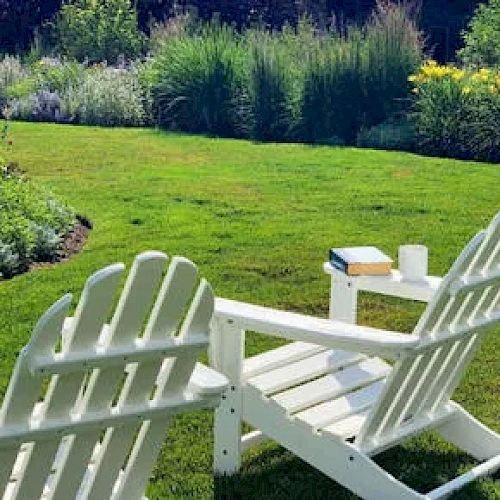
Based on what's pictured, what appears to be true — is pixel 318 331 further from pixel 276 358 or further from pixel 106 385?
pixel 106 385

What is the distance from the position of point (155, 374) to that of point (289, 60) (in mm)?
10356

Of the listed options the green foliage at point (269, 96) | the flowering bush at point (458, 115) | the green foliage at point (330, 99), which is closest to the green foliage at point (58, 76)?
the green foliage at point (269, 96)

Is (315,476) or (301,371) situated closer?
(315,476)

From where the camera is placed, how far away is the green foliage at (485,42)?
14.5 metres

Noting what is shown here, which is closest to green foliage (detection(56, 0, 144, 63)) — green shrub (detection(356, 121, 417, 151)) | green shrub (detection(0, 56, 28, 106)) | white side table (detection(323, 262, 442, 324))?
green shrub (detection(0, 56, 28, 106))

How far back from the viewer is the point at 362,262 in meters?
4.74

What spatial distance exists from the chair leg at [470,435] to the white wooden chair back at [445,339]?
14cm

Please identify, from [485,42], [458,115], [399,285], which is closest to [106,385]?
[399,285]

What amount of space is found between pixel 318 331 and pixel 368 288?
966 mm

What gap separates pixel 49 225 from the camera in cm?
757

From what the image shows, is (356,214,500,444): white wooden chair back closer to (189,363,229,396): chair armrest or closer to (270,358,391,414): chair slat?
(270,358,391,414): chair slat

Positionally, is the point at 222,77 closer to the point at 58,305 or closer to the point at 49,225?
the point at 49,225

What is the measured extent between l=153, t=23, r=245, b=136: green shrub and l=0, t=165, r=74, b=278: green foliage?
5.04m

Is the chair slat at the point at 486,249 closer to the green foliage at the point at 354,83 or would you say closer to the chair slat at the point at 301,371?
the chair slat at the point at 301,371
